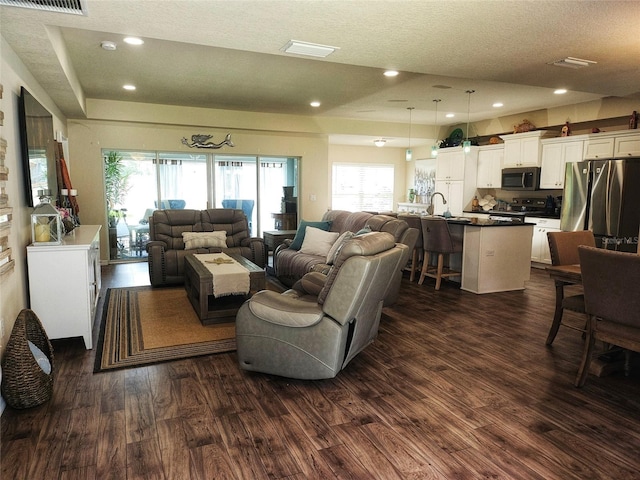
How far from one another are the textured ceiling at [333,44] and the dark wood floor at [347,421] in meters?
2.47

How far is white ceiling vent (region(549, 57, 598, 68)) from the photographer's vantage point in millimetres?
3779

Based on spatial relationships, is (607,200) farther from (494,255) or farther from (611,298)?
(611,298)

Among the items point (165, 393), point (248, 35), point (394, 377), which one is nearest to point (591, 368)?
point (394, 377)

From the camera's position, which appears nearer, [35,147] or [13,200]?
[13,200]

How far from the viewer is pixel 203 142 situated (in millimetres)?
7906

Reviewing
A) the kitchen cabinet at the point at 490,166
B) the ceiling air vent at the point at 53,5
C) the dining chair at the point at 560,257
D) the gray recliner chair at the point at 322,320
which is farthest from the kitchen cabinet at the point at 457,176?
the ceiling air vent at the point at 53,5

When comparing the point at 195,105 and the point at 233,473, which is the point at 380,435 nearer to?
the point at 233,473

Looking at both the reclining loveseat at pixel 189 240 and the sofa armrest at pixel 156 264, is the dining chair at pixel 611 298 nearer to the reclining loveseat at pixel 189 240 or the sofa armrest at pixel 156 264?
the reclining loveseat at pixel 189 240

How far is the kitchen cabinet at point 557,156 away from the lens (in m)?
6.72

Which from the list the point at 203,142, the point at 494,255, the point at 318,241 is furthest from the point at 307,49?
the point at 203,142

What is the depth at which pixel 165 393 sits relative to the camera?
107 inches

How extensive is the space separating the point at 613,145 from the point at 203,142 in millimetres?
6818

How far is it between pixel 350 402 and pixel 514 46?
9.95 feet

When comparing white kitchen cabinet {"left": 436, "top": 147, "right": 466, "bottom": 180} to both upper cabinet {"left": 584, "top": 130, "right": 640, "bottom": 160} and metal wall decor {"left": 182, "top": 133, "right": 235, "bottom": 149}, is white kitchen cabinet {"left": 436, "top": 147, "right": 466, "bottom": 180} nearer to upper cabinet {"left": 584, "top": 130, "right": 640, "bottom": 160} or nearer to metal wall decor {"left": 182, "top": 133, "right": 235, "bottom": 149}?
upper cabinet {"left": 584, "top": 130, "right": 640, "bottom": 160}
